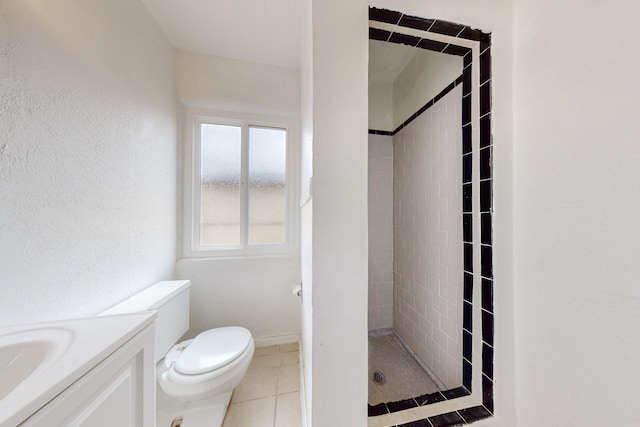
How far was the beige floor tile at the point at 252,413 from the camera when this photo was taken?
109cm

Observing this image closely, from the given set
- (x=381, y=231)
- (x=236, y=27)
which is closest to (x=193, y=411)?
(x=381, y=231)

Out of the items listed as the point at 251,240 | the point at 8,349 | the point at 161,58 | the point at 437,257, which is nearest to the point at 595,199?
the point at 437,257

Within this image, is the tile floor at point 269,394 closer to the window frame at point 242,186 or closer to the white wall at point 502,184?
the window frame at point 242,186

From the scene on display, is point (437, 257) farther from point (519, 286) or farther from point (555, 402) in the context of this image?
point (555, 402)

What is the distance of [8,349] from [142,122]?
1.20 m

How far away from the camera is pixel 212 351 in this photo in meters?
1.14

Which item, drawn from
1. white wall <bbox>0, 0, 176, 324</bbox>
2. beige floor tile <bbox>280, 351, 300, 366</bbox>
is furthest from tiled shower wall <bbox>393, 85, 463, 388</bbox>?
white wall <bbox>0, 0, 176, 324</bbox>

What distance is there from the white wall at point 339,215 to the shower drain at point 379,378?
73cm

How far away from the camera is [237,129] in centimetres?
180

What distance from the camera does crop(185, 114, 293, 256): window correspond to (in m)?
1.71

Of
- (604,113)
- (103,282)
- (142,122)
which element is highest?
(142,122)

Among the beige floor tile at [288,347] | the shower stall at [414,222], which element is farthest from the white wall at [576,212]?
the beige floor tile at [288,347]

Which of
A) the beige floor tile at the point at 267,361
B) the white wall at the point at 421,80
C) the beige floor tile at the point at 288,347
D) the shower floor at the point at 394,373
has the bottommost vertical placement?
the beige floor tile at the point at 267,361

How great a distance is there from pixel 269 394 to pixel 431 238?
1.47 metres
